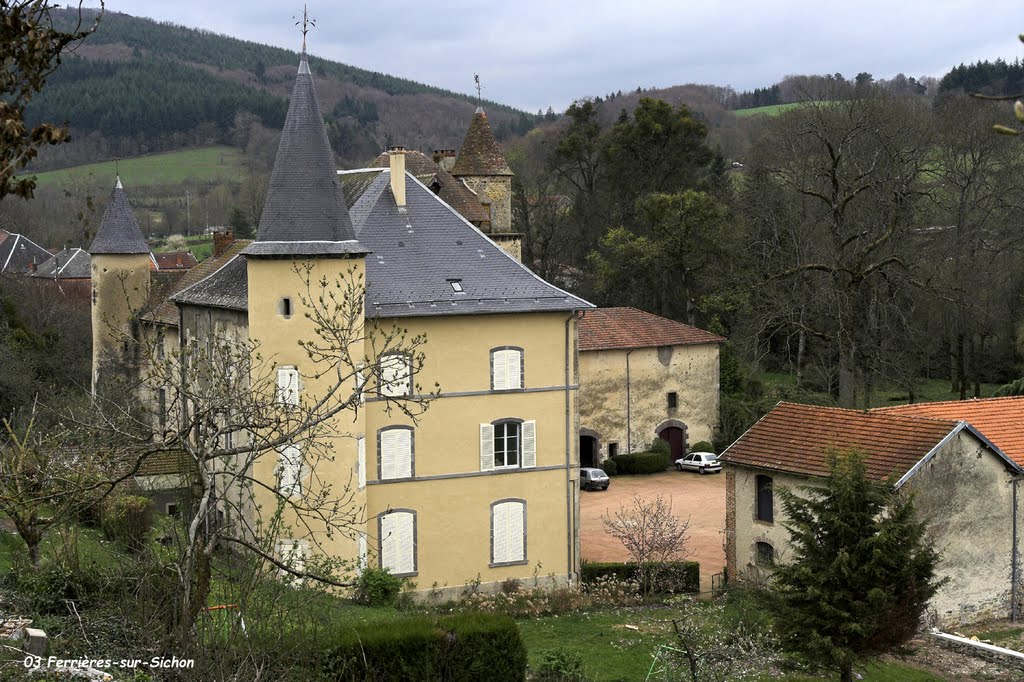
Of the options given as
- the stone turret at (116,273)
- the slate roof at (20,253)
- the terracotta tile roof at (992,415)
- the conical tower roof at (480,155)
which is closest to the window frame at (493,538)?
the terracotta tile roof at (992,415)

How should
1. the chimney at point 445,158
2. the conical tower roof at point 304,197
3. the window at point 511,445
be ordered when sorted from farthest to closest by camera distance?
the chimney at point 445,158
the window at point 511,445
the conical tower roof at point 304,197

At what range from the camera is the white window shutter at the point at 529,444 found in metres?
27.3

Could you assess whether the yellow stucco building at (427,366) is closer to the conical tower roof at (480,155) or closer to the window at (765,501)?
the window at (765,501)

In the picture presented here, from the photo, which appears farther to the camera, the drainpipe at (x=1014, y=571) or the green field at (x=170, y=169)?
the green field at (x=170, y=169)

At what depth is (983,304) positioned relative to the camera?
150ft

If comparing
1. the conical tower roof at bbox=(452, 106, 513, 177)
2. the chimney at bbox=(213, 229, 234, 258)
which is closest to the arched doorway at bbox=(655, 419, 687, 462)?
the conical tower roof at bbox=(452, 106, 513, 177)

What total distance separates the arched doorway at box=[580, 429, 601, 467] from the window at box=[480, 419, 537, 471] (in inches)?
597

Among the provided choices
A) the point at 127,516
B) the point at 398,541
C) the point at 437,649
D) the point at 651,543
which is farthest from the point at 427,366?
the point at 437,649

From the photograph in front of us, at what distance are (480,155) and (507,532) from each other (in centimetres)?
1766

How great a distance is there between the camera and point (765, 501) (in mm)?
26469

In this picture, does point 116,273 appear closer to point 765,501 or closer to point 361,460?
point 361,460

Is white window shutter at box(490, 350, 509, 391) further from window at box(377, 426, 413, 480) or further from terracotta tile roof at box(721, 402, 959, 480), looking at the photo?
terracotta tile roof at box(721, 402, 959, 480)

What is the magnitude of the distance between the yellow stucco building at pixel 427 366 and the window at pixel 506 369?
0.09 feet

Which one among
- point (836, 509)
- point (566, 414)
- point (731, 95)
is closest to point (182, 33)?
point (731, 95)
